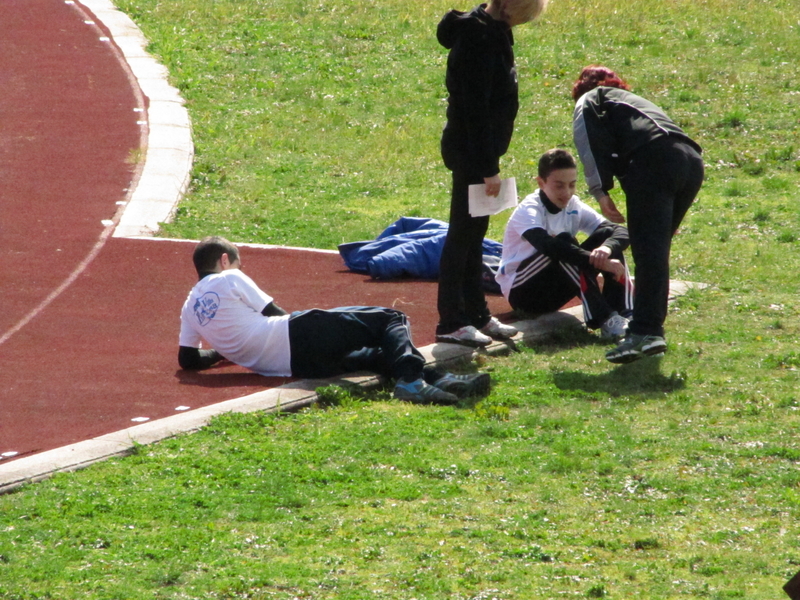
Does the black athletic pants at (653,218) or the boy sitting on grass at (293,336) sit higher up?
the black athletic pants at (653,218)

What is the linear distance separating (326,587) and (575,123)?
346cm

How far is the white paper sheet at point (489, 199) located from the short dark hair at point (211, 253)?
1330 mm

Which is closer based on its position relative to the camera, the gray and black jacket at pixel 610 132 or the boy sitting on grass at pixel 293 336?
the boy sitting on grass at pixel 293 336

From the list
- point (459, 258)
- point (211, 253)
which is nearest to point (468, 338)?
point (459, 258)

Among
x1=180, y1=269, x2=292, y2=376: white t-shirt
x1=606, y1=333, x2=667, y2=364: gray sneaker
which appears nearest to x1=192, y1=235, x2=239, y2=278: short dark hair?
x1=180, y1=269, x2=292, y2=376: white t-shirt

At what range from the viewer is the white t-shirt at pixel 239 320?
20.2ft

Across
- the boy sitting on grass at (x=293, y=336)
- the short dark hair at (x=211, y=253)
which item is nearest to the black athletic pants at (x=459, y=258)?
the boy sitting on grass at (x=293, y=336)

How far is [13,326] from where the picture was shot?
7.37 meters

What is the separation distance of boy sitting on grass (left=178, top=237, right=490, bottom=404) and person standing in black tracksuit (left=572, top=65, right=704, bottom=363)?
99cm

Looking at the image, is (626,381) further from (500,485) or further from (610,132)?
(500,485)

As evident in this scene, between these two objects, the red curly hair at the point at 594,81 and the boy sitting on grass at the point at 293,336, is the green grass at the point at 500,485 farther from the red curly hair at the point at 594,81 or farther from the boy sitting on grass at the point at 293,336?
the red curly hair at the point at 594,81

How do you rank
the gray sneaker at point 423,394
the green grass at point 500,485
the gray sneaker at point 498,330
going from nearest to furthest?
the green grass at point 500,485 → the gray sneaker at point 423,394 → the gray sneaker at point 498,330

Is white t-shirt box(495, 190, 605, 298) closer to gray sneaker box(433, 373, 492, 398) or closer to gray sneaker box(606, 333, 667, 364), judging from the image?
gray sneaker box(606, 333, 667, 364)

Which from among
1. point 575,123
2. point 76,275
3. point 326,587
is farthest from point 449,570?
point 76,275
